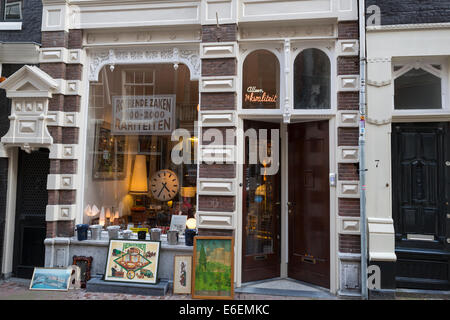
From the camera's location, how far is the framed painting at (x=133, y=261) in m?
6.06

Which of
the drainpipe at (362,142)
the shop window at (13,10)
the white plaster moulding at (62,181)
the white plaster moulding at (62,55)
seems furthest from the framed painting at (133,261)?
the shop window at (13,10)

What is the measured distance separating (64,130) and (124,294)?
370cm

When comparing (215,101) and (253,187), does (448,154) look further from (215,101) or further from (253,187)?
(215,101)

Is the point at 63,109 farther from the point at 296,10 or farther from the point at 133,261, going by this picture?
the point at 296,10

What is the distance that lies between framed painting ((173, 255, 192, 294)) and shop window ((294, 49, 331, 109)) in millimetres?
3797

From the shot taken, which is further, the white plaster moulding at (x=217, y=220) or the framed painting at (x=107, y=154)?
the framed painting at (x=107, y=154)

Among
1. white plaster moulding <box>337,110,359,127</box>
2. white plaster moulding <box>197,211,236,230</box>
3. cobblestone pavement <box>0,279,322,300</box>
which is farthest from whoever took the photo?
white plaster moulding <box>197,211,236,230</box>

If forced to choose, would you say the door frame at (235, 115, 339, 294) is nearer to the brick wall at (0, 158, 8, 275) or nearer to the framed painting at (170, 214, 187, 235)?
the framed painting at (170, 214, 187, 235)

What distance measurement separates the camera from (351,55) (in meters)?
6.09

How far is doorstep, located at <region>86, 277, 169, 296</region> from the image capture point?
5890 mm

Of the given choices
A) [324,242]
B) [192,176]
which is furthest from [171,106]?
[324,242]

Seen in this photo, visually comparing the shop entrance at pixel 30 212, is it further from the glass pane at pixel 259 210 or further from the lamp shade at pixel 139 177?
the glass pane at pixel 259 210

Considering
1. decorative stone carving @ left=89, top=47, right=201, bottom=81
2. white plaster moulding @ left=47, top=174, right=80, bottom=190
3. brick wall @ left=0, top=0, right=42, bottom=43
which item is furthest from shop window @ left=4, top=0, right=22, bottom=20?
white plaster moulding @ left=47, top=174, right=80, bottom=190

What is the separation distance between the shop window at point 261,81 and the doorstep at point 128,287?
3.93 meters
